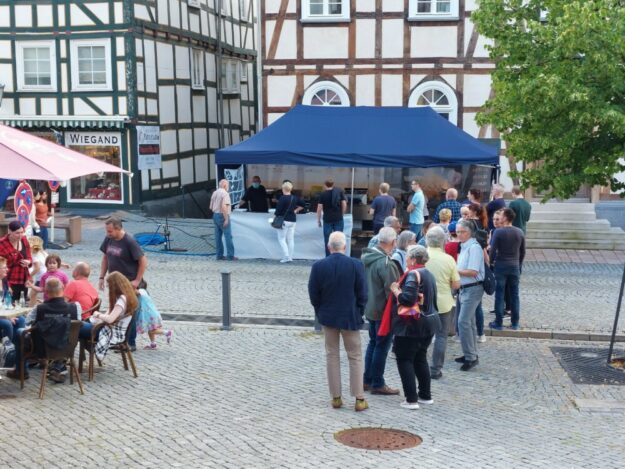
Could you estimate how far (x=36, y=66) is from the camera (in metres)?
28.2

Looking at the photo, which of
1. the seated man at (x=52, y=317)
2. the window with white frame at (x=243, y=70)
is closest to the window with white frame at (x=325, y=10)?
the window with white frame at (x=243, y=70)

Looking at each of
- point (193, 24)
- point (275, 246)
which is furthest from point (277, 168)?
point (193, 24)

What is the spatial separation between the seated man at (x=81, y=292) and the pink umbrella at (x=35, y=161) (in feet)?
5.19

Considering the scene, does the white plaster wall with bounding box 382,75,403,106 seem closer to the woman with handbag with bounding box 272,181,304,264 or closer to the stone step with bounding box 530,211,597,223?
the stone step with bounding box 530,211,597,223

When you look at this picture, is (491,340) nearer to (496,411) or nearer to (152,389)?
(496,411)

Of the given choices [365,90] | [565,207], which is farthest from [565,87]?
[365,90]

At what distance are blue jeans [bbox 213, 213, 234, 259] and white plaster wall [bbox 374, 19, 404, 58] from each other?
26.8 feet

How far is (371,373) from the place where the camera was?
1002cm

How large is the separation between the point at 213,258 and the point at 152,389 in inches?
392

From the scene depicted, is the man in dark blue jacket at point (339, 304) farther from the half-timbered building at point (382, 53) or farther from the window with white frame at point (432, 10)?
the window with white frame at point (432, 10)

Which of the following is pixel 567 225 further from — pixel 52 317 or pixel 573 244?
pixel 52 317

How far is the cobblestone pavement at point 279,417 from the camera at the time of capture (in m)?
7.98

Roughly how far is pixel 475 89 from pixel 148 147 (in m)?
9.75

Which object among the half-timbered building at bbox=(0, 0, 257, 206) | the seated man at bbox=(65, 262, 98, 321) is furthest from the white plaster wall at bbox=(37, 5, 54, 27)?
the seated man at bbox=(65, 262, 98, 321)
